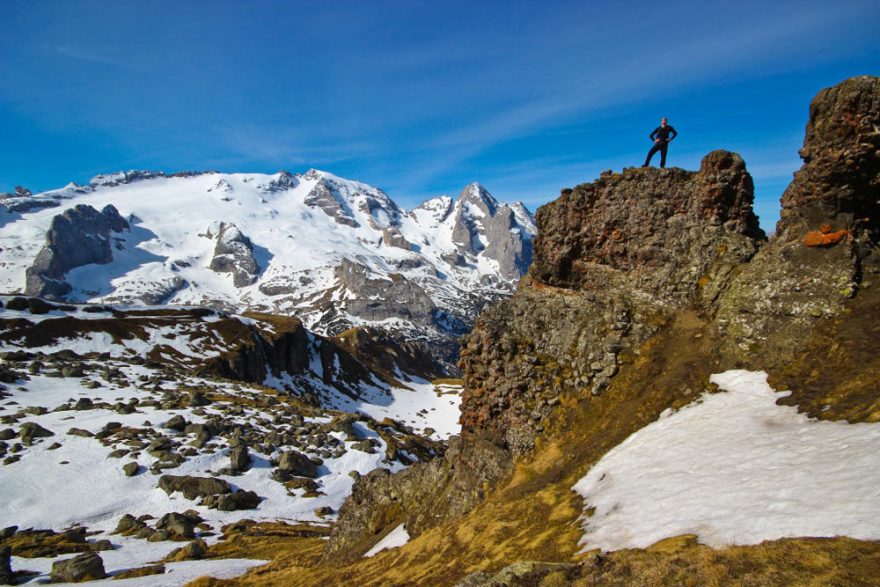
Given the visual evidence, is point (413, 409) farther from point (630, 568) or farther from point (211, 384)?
point (630, 568)

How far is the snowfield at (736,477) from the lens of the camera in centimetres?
1164

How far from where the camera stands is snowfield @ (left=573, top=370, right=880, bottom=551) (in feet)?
38.2

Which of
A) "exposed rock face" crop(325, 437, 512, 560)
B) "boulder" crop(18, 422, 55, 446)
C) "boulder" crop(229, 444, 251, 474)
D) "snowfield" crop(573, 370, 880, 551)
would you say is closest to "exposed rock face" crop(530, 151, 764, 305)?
"snowfield" crop(573, 370, 880, 551)

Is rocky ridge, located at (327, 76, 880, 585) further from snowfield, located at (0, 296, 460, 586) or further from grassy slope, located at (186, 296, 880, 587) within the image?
snowfield, located at (0, 296, 460, 586)

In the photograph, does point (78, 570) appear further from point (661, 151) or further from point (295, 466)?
point (661, 151)

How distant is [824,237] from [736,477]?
13.7 meters

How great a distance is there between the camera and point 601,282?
30953mm

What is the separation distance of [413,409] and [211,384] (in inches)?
2890

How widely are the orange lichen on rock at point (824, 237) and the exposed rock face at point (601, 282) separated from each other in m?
3.54

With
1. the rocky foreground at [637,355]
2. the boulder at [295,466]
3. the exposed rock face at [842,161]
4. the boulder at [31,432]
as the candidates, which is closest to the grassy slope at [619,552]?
the rocky foreground at [637,355]

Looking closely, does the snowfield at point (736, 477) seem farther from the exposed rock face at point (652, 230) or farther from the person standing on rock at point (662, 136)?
the person standing on rock at point (662, 136)

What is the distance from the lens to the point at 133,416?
73.3 metres

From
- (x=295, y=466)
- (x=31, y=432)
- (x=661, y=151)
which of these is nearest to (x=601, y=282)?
(x=661, y=151)

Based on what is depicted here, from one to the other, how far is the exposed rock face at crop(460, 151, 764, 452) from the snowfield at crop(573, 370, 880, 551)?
6.40 metres
